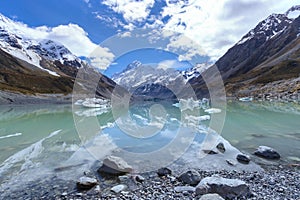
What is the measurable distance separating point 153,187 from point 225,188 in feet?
9.92

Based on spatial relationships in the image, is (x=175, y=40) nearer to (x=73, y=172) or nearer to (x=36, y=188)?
(x=73, y=172)

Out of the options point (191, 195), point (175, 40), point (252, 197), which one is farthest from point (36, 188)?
point (175, 40)

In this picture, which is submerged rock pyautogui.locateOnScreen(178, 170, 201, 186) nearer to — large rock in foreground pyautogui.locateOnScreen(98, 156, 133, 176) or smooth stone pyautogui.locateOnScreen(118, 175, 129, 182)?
smooth stone pyautogui.locateOnScreen(118, 175, 129, 182)

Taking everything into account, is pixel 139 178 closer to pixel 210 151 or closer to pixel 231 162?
pixel 231 162

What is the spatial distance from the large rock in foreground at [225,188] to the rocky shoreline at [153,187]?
6.5 inches

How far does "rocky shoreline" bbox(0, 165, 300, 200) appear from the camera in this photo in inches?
364

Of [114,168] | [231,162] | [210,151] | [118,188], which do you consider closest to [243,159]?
[231,162]

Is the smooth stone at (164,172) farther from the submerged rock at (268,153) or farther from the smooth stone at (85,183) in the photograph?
the submerged rock at (268,153)

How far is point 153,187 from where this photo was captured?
33.7 ft

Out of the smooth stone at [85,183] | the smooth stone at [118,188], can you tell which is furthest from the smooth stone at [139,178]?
the smooth stone at [85,183]

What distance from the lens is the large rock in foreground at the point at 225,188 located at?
8.83 meters

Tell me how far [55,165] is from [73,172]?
209 centimetres

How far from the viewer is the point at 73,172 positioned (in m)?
12.7

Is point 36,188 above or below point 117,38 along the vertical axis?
below
